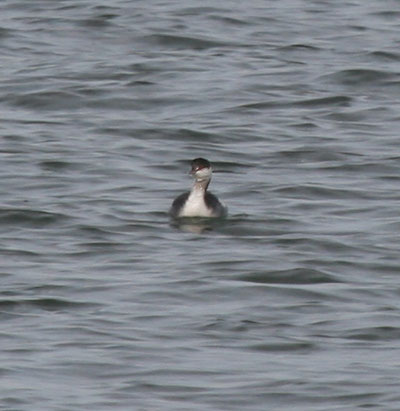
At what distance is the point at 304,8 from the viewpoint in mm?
29938

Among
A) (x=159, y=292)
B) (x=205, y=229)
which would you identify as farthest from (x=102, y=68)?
(x=159, y=292)

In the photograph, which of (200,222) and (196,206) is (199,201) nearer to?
(196,206)

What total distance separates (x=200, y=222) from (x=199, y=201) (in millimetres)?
226

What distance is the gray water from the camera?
12.4 meters

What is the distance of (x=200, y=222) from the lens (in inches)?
682

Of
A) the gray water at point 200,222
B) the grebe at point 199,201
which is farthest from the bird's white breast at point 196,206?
the gray water at point 200,222

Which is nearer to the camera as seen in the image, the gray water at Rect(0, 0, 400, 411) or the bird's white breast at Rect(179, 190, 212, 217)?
the gray water at Rect(0, 0, 400, 411)

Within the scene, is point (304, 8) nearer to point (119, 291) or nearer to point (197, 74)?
point (197, 74)

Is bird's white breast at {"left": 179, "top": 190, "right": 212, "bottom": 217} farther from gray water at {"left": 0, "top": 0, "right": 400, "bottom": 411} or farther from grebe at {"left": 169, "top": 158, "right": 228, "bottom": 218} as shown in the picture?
gray water at {"left": 0, "top": 0, "right": 400, "bottom": 411}

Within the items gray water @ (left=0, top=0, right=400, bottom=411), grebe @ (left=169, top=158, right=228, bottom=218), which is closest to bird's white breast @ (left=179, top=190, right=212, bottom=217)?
grebe @ (left=169, top=158, right=228, bottom=218)

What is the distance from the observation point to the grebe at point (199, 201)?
1719cm

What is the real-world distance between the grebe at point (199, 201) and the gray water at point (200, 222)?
0.18 metres

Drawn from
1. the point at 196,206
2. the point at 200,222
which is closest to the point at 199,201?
the point at 196,206

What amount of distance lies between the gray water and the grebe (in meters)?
0.18
